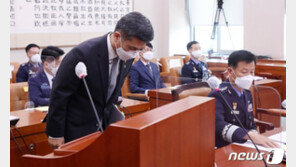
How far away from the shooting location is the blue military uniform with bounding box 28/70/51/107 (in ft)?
11.0

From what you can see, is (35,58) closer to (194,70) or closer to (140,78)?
(140,78)

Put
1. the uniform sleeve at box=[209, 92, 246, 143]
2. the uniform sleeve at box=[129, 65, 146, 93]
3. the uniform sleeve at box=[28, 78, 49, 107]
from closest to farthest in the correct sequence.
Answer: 1. the uniform sleeve at box=[209, 92, 246, 143]
2. the uniform sleeve at box=[28, 78, 49, 107]
3. the uniform sleeve at box=[129, 65, 146, 93]

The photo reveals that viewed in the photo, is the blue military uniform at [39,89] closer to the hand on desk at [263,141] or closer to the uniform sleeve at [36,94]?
the uniform sleeve at [36,94]

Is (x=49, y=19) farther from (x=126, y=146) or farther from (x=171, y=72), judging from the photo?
(x=126, y=146)

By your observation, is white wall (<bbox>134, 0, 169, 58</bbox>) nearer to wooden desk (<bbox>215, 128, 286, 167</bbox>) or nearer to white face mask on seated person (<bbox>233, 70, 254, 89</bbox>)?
white face mask on seated person (<bbox>233, 70, 254, 89</bbox>)

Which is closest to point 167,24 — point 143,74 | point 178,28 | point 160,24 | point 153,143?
point 160,24

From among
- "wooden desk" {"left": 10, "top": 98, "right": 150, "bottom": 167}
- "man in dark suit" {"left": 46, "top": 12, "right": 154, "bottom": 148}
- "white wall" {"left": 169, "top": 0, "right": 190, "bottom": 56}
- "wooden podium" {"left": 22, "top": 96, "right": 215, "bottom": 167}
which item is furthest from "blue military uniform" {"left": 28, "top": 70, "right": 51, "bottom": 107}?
"white wall" {"left": 169, "top": 0, "right": 190, "bottom": 56}

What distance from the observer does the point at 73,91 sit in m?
1.70

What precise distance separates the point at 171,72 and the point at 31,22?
2.03 m

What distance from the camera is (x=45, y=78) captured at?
344 cm

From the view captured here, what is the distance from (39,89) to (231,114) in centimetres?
A: 199

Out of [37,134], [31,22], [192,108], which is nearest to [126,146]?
[192,108]

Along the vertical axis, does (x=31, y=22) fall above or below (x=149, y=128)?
above

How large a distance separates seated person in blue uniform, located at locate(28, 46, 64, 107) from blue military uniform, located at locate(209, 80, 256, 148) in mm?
1852
